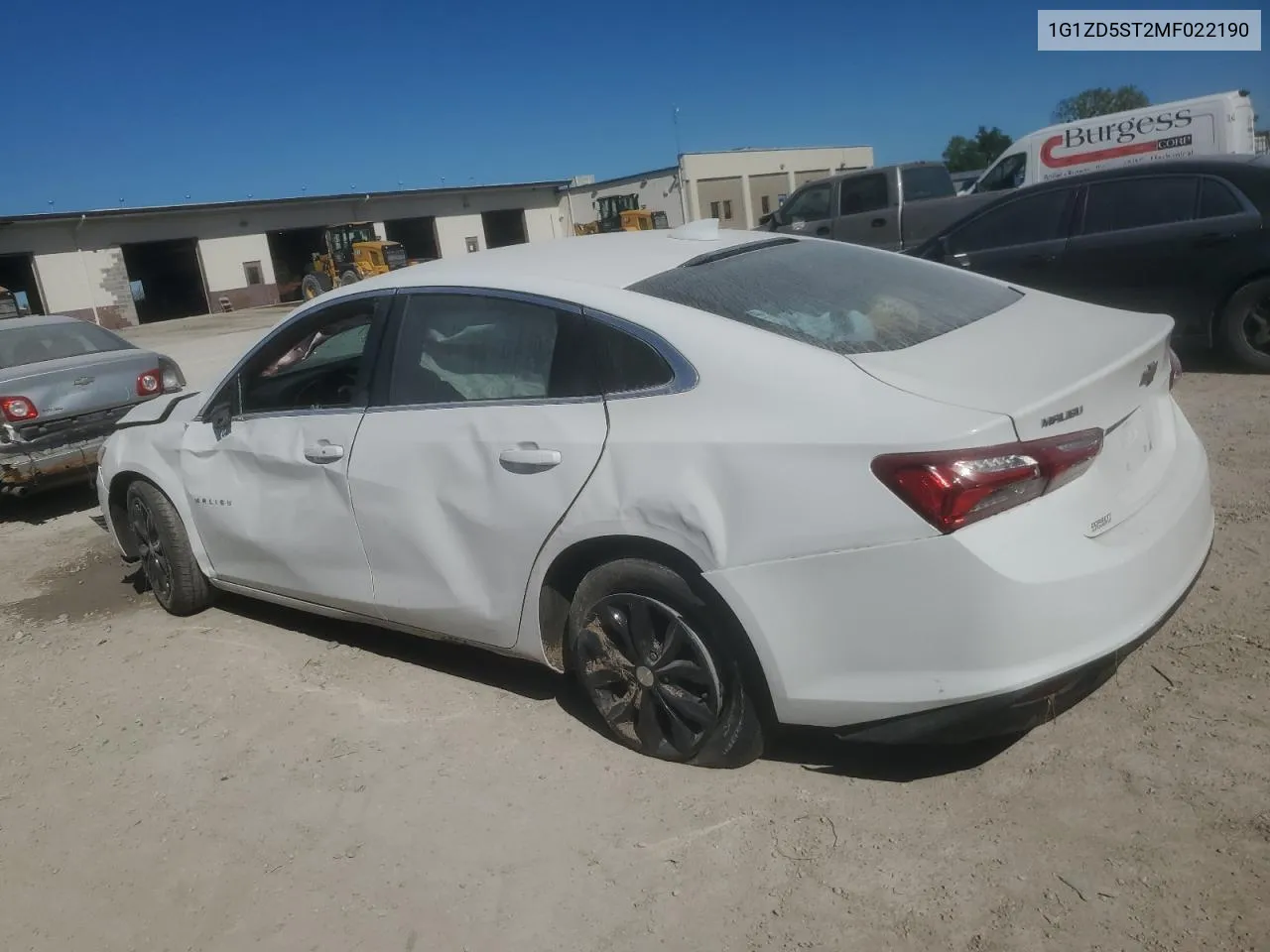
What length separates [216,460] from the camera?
434 centimetres

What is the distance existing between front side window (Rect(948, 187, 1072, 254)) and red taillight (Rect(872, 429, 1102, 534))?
605cm

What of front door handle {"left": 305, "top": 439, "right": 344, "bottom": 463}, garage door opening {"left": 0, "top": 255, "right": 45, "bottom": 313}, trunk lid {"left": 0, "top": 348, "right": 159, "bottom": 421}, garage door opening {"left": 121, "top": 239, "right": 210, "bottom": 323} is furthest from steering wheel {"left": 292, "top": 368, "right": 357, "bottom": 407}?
garage door opening {"left": 121, "top": 239, "right": 210, "bottom": 323}

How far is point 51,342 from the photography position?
8.34 m

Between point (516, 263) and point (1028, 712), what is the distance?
218 cm

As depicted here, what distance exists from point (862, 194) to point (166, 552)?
1389 centimetres

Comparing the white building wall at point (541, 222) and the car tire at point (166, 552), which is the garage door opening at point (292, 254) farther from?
the car tire at point (166, 552)

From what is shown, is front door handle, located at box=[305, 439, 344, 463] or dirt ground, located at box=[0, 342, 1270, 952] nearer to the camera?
dirt ground, located at box=[0, 342, 1270, 952]

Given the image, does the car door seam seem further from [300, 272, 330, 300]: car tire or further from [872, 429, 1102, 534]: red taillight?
[300, 272, 330, 300]: car tire

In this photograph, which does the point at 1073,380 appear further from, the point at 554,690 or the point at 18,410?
the point at 18,410

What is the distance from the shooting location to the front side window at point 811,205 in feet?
55.1

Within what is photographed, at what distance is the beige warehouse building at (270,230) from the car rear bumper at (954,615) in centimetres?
2972

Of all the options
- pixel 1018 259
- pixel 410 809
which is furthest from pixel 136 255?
pixel 410 809

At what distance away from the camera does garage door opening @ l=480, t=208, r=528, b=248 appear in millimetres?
47781

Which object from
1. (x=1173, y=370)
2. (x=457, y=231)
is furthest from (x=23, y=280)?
(x=1173, y=370)
